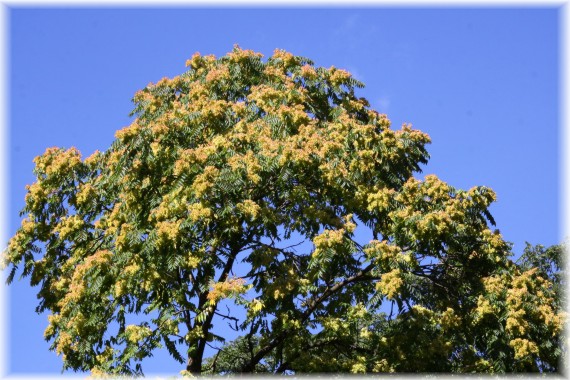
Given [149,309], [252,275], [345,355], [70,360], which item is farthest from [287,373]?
[70,360]

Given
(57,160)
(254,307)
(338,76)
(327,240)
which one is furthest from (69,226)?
(338,76)

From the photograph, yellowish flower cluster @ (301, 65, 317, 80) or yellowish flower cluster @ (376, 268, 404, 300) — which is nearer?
yellowish flower cluster @ (376, 268, 404, 300)

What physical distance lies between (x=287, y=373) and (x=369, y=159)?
4.25 meters

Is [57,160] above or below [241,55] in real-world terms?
below

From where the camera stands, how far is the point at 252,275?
13.4 meters

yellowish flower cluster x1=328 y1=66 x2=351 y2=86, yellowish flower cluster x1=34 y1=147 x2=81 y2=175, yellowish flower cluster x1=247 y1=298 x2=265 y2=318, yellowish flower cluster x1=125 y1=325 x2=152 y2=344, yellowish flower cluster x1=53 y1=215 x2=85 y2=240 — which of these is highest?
yellowish flower cluster x1=328 y1=66 x2=351 y2=86

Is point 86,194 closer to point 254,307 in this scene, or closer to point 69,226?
point 69,226

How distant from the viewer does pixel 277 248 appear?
13.9m

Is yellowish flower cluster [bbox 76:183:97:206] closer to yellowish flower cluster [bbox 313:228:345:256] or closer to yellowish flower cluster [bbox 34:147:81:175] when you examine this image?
yellowish flower cluster [bbox 34:147:81:175]

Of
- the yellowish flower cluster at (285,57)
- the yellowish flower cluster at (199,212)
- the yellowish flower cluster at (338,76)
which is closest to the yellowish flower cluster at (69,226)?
the yellowish flower cluster at (199,212)

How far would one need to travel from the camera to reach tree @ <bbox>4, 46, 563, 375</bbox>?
12883 millimetres

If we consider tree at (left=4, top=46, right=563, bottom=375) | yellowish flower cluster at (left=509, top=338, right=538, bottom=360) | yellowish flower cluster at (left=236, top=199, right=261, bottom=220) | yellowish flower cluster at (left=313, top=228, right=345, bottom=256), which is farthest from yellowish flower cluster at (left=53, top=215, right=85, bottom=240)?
yellowish flower cluster at (left=509, top=338, right=538, bottom=360)

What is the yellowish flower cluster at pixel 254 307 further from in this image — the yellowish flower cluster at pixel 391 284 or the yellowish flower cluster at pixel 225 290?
the yellowish flower cluster at pixel 391 284

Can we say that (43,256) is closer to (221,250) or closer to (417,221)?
(221,250)
